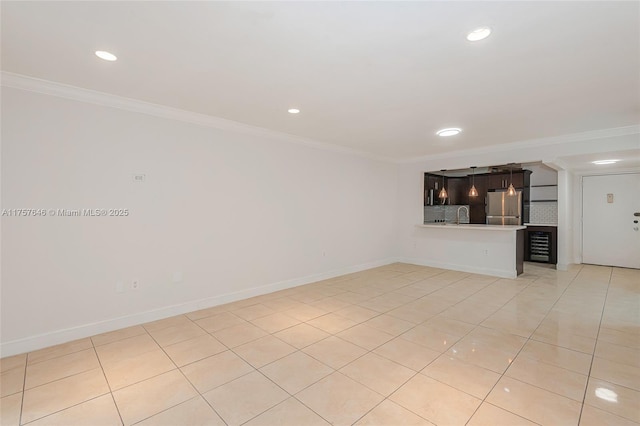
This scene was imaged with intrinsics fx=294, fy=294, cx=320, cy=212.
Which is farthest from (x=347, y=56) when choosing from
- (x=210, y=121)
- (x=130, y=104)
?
(x=130, y=104)

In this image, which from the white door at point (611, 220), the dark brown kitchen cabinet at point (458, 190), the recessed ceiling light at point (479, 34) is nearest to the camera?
the recessed ceiling light at point (479, 34)

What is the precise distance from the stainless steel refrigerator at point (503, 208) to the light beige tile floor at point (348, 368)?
367 centimetres

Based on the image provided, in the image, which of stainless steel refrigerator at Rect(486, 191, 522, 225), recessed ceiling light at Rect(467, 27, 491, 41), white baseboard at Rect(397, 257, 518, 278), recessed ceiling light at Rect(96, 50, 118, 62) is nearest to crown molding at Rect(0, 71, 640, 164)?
recessed ceiling light at Rect(96, 50, 118, 62)

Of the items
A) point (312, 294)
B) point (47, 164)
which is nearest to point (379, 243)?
point (312, 294)

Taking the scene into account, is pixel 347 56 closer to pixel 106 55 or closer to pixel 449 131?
pixel 106 55

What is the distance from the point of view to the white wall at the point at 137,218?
2.82 meters

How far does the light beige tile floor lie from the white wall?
14.2 inches

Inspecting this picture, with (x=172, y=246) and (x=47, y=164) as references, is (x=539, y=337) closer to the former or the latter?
(x=172, y=246)

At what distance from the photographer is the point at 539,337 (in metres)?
3.07

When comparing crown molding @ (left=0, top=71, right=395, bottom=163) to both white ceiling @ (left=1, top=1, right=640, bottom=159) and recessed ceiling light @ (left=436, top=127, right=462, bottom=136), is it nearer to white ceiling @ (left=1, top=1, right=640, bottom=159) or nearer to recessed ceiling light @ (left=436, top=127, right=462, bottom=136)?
white ceiling @ (left=1, top=1, right=640, bottom=159)

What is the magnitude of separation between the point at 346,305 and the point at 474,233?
3.67m

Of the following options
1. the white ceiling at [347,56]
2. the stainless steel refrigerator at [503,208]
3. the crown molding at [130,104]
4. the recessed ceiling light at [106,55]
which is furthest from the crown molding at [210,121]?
the stainless steel refrigerator at [503,208]

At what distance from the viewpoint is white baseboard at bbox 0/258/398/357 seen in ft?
9.12

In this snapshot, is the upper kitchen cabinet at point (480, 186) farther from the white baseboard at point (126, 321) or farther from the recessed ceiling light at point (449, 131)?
the white baseboard at point (126, 321)
